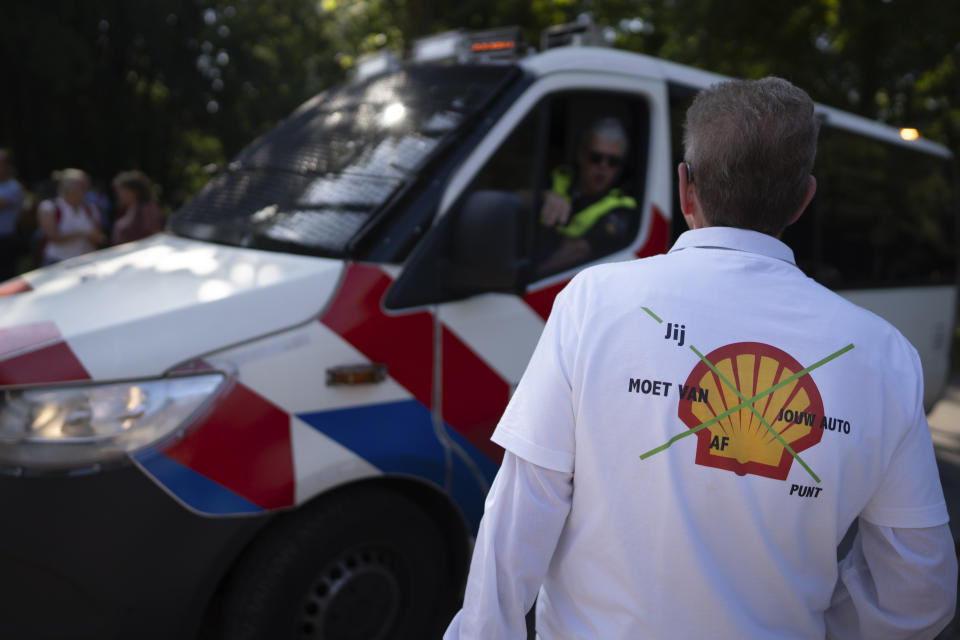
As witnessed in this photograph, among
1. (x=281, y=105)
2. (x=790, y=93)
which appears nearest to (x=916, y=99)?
(x=790, y=93)

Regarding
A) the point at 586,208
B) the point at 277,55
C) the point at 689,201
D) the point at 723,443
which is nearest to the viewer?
the point at 723,443

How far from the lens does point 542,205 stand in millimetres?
3238

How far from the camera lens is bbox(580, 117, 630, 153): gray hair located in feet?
11.4

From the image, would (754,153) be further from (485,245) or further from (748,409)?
(485,245)

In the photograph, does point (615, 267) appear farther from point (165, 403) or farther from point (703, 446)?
point (165, 403)

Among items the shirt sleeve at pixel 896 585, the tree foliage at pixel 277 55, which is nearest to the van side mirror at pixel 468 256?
the shirt sleeve at pixel 896 585

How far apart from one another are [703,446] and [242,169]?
276cm

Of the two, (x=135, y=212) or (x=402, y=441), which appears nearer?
(x=402, y=441)

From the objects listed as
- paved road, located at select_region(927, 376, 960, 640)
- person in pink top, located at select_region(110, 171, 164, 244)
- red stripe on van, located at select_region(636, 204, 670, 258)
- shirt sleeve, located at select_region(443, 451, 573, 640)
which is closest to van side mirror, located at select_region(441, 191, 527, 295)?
red stripe on van, located at select_region(636, 204, 670, 258)

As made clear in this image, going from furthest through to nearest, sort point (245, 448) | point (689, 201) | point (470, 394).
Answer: point (470, 394) → point (245, 448) → point (689, 201)

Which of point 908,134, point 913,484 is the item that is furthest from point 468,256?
point 908,134

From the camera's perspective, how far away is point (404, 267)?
8.87 ft

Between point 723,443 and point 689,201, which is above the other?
point 689,201

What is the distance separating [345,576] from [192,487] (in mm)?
590
